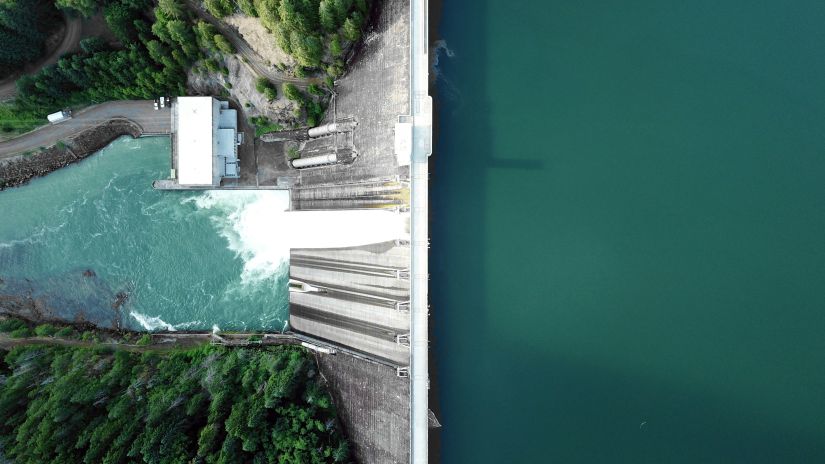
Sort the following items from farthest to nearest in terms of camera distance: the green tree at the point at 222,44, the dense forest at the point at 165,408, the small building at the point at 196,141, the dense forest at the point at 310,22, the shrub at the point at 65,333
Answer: the shrub at the point at 65,333, the small building at the point at 196,141, the green tree at the point at 222,44, the dense forest at the point at 165,408, the dense forest at the point at 310,22

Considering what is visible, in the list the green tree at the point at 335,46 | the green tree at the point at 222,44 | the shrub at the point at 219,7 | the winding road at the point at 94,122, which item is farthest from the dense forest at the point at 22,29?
the green tree at the point at 335,46

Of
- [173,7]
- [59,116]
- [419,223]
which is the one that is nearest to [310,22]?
[173,7]

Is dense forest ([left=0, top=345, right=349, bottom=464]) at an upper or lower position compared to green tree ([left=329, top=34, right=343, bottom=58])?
lower

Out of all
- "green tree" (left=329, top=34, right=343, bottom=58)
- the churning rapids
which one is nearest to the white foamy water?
the churning rapids

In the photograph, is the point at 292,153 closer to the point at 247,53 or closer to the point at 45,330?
the point at 247,53

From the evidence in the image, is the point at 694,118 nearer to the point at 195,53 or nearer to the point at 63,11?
the point at 195,53

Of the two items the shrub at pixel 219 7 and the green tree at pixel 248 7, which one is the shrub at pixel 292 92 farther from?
the shrub at pixel 219 7

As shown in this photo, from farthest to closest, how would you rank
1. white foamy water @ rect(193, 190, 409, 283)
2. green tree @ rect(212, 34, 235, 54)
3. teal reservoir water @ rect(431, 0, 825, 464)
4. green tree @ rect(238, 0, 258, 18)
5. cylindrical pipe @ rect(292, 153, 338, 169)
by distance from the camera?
white foamy water @ rect(193, 190, 409, 283) → cylindrical pipe @ rect(292, 153, 338, 169) → teal reservoir water @ rect(431, 0, 825, 464) → green tree @ rect(212, 34, 235, 54) → green tree @ rect(238, 0, 258, 18)

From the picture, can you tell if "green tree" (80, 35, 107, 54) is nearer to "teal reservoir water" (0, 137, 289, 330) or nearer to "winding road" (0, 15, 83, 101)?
"winding road" (0, 15, 83, 101)
